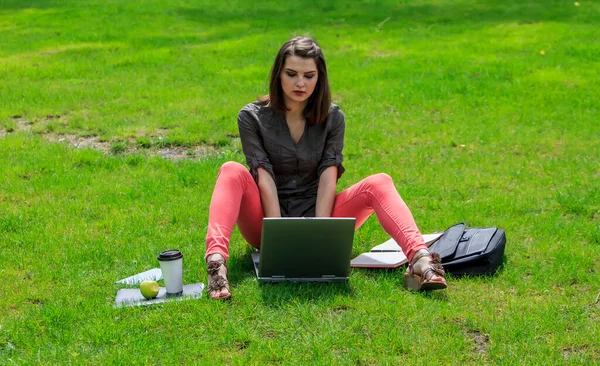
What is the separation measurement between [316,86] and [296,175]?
0.61 metres

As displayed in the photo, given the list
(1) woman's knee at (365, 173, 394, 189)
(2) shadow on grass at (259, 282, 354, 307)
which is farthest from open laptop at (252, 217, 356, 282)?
(1) woman's knee at (365, 173, 394, 189)

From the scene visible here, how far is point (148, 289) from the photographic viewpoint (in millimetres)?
4703

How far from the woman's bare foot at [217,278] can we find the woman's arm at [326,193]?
780 mm

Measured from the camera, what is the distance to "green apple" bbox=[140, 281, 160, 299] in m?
4.71

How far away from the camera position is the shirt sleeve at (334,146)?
211 inches

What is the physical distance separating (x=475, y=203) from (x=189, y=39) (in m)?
9.03

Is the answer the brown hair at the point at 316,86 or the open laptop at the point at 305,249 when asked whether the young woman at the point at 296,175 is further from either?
the open laptop at the point at 305,249

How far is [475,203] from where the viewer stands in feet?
22.5

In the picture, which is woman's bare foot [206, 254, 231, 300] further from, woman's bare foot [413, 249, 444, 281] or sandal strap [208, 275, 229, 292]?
woman's bare foot [413, 249, 444, 281]

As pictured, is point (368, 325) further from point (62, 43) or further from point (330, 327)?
point (62, 43)

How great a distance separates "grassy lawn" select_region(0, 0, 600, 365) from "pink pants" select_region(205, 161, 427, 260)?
0.29 meters

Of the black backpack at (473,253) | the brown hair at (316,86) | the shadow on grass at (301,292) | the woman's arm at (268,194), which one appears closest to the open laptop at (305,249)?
the shadow on grass at (301,292)

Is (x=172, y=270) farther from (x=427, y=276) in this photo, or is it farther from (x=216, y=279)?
(x=427, y=276)

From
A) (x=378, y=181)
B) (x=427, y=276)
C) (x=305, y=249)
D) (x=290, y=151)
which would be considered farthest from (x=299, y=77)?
(x=427, y=276)
